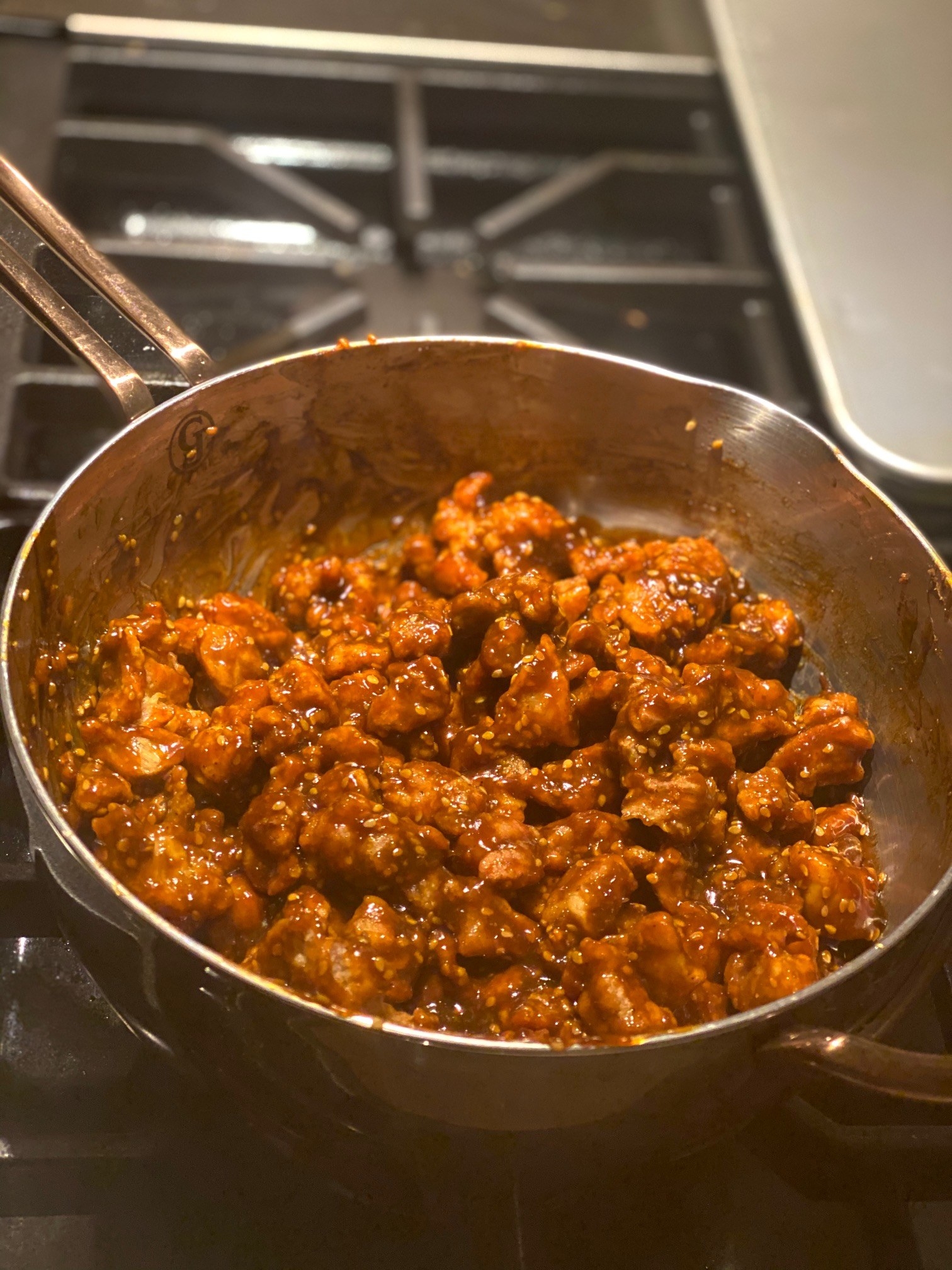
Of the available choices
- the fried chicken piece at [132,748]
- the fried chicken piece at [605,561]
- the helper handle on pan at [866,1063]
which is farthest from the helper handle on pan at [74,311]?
the helper handle on pan at [866,1063]

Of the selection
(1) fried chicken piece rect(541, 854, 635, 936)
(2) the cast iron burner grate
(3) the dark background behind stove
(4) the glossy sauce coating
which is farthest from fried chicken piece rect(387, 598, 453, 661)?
(3) the dark background behind stove

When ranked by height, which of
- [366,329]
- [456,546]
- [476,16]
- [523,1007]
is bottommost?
[523,1007]

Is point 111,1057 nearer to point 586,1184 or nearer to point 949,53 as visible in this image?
point 586,1184

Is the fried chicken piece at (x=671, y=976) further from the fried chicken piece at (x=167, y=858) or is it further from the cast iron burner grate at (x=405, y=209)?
the cast iron burner grate at (x=405, y=209)

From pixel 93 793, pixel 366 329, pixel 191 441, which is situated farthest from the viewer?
pixel 366 329

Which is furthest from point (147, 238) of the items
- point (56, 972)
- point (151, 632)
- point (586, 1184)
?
point (586, 1184)

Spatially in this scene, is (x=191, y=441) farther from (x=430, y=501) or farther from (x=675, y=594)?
(x=675, y=594)

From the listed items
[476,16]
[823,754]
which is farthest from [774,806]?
[476,16]
